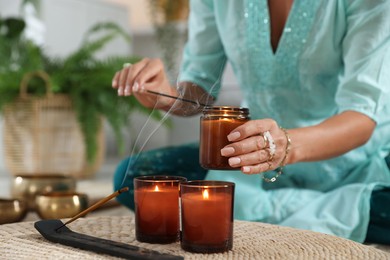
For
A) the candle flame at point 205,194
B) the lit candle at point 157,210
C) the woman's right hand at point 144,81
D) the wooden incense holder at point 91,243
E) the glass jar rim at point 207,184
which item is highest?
the woman's right hand at point 144,81

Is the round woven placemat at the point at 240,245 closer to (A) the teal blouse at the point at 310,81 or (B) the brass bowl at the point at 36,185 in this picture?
(A) the teal blouse at the point at 310,81

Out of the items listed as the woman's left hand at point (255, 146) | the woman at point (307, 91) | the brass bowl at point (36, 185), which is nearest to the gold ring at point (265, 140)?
the woman's left hand at point (255, 146)

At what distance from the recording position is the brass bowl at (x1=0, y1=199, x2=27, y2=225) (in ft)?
5.04

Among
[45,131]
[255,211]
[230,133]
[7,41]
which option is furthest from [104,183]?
[230,133]

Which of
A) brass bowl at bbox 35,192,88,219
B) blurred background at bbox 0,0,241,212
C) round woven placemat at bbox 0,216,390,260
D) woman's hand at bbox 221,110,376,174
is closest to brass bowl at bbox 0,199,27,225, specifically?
brass bowl at bbox 35,192,88,219

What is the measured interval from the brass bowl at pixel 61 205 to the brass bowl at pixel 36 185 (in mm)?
322

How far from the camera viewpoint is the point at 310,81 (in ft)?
5.40

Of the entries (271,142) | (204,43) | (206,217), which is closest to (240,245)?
(206,217)

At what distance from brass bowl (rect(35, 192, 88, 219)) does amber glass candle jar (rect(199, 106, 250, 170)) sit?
59cm

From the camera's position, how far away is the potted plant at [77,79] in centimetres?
300

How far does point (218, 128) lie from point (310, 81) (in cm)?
61

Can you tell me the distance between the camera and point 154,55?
5.09 metres

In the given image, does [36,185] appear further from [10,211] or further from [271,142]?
[271,142]

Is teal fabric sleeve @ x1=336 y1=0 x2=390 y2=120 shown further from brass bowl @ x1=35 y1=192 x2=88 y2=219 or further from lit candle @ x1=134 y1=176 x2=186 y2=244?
brass bowl @ x1=35 y1=192 x2=88 y2=219
